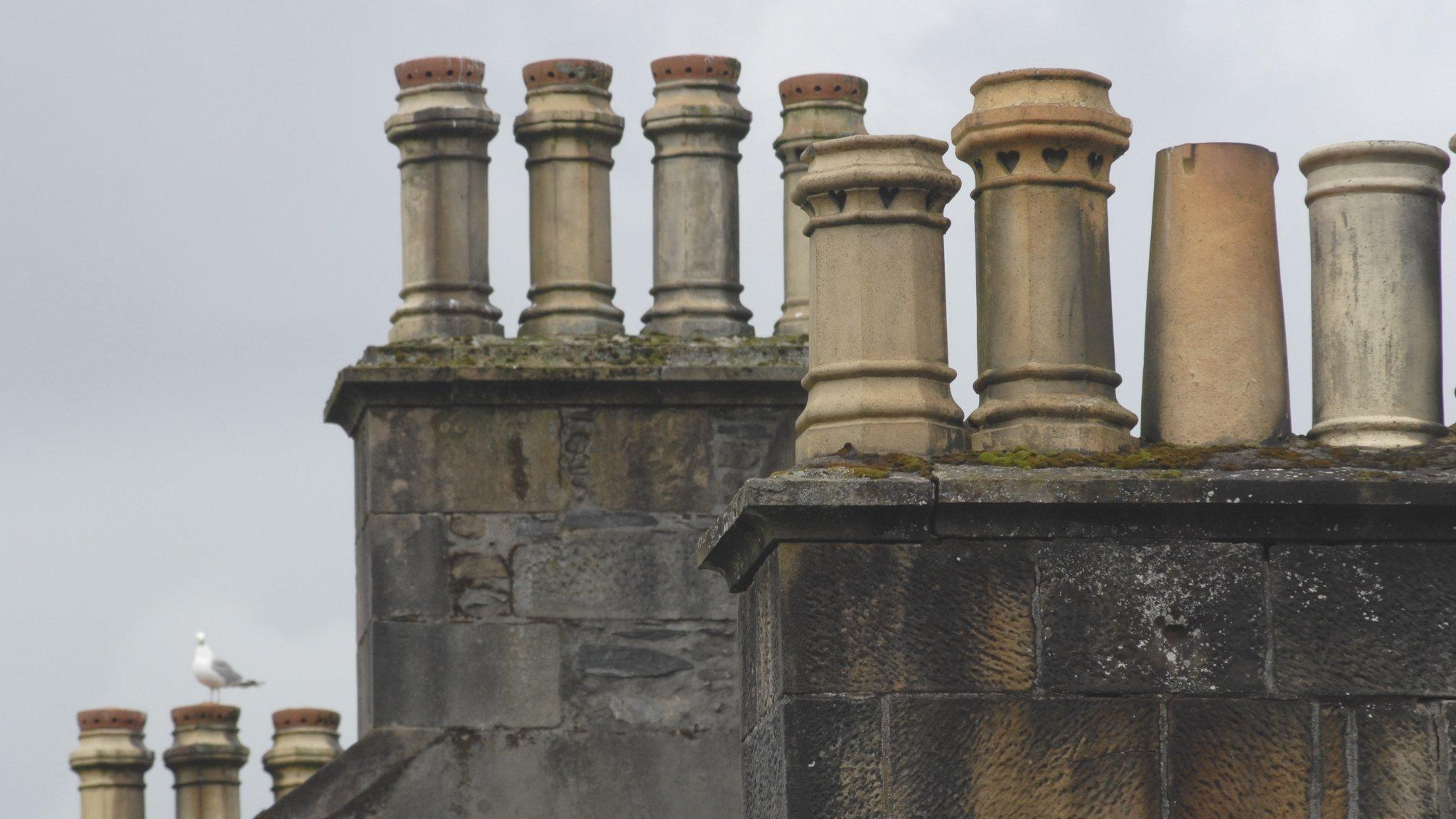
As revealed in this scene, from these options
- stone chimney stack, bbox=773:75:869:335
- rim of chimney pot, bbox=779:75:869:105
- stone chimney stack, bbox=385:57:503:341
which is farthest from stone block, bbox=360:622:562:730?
rim of chimney pot, bbox=779:75:869:105

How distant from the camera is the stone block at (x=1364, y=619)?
17.2 ft

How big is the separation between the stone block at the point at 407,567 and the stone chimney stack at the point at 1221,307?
3356mm

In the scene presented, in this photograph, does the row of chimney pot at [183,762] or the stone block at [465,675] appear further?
the row of chimney pot at [183,762]

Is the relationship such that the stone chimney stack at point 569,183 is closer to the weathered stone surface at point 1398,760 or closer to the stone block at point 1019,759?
the stone block at point 1019,759

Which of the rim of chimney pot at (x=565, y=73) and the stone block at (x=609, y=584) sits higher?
the rim of chimney pot at (x=565, y=73)

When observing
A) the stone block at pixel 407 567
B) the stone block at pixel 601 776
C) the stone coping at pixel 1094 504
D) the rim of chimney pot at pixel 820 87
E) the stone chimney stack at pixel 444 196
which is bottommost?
the stone block at pixel 601 776

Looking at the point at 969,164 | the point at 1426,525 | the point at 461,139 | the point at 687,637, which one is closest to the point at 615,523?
the point at 687,637

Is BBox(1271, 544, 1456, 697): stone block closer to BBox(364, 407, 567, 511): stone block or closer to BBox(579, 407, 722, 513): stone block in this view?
BBox(579, 407, 722, 513): stone block

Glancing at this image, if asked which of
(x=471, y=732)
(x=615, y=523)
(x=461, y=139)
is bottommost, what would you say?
(x=471, y=732)

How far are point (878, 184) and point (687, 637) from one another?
3312 millimetres

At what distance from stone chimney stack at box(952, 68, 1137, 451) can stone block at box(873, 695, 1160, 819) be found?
1.84 feet

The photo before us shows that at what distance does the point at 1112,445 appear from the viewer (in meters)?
5.54

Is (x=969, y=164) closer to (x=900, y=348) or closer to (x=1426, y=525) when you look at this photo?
(x=900, y=348)

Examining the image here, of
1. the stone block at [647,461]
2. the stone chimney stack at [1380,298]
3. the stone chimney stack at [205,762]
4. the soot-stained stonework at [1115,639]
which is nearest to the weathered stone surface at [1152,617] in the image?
the soot-stained stonework at [1115,639]
